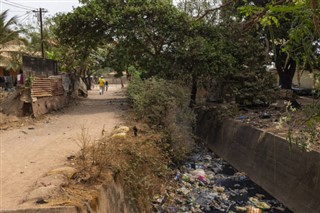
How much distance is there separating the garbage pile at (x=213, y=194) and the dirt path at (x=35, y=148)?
2.50 m

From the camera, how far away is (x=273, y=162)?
9258 millimetres

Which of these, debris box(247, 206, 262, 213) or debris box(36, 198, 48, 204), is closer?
debris box(36, 198, 48, 204)

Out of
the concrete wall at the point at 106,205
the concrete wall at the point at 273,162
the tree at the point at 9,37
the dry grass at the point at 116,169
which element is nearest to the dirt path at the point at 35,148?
the concrete wall at the point at 106,205

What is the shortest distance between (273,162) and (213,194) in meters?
1.99

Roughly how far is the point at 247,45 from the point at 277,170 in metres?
8.27

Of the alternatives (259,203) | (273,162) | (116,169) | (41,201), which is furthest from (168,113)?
(41,201)

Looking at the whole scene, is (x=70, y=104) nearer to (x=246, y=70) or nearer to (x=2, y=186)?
(x=246, y=70)

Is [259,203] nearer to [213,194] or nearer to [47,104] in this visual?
[213,194]

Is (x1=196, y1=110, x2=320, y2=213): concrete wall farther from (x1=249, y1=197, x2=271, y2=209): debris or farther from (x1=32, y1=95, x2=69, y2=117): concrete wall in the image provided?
(x1=32, y1=95, x2=69, y2=117): concrete wall

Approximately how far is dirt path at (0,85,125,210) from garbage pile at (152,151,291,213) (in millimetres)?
2503

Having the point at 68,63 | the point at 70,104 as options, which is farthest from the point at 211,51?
the point at 68,63

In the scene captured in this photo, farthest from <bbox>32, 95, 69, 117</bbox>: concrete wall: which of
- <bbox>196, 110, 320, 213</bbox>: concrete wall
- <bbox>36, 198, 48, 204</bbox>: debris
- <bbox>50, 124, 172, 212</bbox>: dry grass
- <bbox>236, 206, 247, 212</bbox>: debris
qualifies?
<bbox>36, 198, 48, 204</bbox>: debris

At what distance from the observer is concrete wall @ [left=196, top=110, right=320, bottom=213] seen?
295 inches

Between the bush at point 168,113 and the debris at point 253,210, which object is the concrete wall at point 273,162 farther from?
the bush at point 168,113
